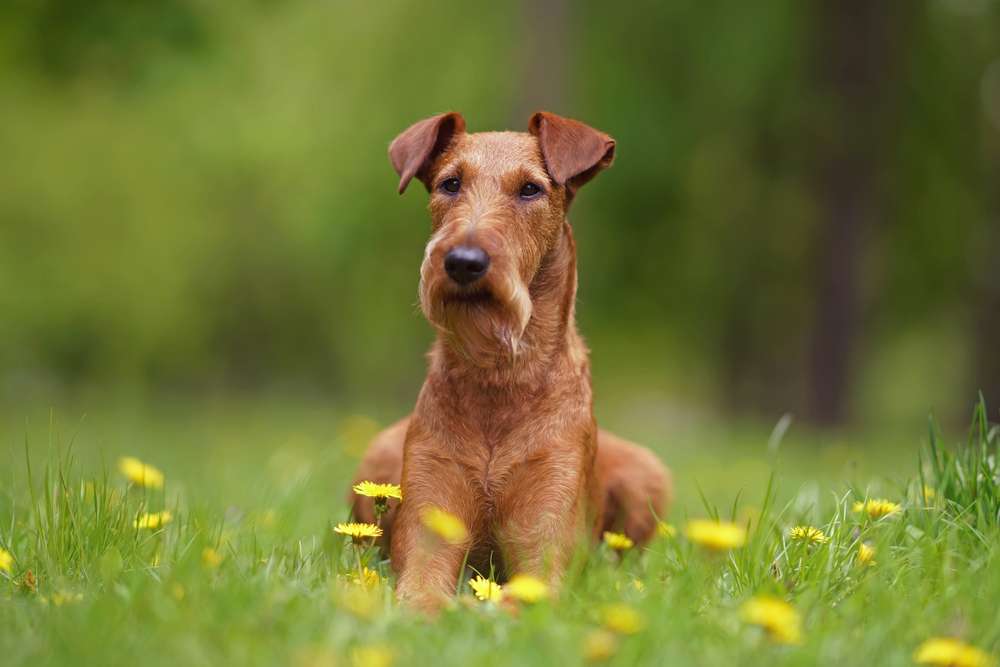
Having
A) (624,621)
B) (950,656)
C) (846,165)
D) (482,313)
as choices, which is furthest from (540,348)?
(846,165)

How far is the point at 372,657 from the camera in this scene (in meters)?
2.12

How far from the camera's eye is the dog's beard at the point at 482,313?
3217 millimetres

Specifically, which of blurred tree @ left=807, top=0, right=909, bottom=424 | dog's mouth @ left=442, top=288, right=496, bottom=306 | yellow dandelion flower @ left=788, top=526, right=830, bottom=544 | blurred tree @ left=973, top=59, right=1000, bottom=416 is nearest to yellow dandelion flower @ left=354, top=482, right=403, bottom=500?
dog's mouth @ left=442, top=288, right=496, bottom=306

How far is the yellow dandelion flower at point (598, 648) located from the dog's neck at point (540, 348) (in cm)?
128

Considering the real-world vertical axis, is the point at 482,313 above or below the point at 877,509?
above

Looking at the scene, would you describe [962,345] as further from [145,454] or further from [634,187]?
[145,454]

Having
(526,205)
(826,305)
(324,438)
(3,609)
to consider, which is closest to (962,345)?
(826,305)

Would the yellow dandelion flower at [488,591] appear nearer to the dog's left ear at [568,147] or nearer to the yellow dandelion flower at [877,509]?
the yellow dandelion flower at [877,509]

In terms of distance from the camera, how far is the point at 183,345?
2480 centimetres

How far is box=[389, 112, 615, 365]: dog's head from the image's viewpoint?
3199mm

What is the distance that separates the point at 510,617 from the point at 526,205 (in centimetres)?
144

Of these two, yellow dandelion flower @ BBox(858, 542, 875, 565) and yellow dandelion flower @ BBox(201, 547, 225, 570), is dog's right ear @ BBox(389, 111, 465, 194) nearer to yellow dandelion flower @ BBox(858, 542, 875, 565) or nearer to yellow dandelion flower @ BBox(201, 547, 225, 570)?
yellow dandelion flower @ BBox(201, 547, 225, 570)

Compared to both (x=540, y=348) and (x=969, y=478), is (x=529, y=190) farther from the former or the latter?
(x=969, y=478)

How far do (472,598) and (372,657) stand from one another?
0.89 m
